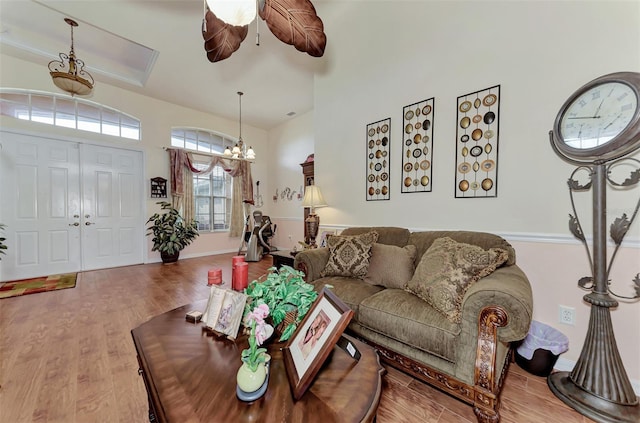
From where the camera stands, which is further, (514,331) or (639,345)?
(639,345)

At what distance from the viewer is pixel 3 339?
203cm

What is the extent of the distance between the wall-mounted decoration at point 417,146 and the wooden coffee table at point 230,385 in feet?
6.19

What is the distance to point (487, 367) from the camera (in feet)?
3.97

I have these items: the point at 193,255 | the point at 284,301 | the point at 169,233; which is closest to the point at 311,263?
the point at 284,301

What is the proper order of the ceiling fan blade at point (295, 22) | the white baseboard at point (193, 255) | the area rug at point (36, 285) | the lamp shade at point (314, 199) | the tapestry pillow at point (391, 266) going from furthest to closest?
the white baseboard at point (193, 255) < the lamp shade at point (314, 199) < the area rug at point (36, 285) < the tapestry pillow at point (391, 266) < the ceiling fan blade at point (295, 22)

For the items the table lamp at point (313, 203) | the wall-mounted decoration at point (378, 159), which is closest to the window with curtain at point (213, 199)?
the table lamp at point (313, 203)

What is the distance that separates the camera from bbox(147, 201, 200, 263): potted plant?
15.8 ft

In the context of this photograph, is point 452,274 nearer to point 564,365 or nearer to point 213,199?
point 564,365

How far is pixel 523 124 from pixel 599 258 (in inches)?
41.9

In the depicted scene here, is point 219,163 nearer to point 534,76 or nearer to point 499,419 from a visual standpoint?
point 534,76

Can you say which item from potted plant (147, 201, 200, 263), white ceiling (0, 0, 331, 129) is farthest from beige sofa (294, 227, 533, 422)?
potted plant (147, 201, 200, 263)

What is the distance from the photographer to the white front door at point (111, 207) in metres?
4.34

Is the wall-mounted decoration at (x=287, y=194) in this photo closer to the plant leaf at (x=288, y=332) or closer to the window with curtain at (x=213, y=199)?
the window with curtain at (x=213, y=199)

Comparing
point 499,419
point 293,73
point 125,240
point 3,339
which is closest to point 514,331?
point 499,419
